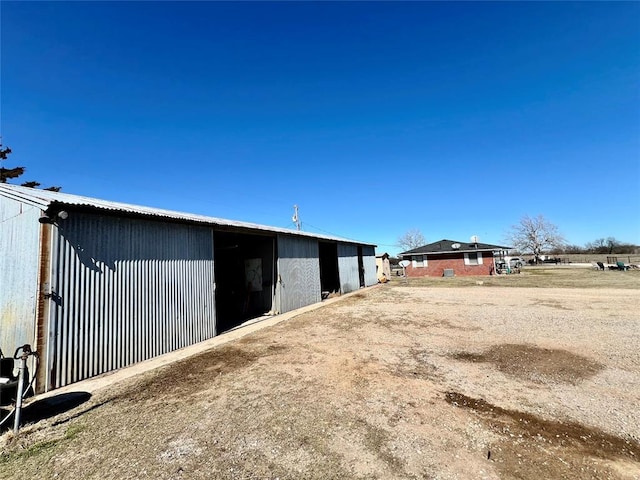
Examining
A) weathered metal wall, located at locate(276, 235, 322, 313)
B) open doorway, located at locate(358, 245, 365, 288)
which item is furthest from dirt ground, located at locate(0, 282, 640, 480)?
open doorway, located at locate(358, 245, 365, 288)

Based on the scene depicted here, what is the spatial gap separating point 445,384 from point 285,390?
105 inches

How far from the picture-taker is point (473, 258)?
2905 centimetres

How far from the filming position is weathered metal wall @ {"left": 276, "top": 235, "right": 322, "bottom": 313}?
12.0m

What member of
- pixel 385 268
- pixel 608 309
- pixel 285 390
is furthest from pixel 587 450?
pixel 385 268

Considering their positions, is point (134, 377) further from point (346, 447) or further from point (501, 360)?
point (501, 360)

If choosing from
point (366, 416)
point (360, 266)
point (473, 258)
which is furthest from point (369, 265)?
point (366, 416)

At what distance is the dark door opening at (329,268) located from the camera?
18172mm

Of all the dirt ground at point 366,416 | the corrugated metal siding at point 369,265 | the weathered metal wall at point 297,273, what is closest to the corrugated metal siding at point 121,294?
the dirt ground at point 366,416

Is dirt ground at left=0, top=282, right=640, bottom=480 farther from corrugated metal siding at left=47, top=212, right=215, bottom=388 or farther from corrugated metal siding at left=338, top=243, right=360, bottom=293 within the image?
corrugated metal siding at left=338, top=243, right=360, bottom=293

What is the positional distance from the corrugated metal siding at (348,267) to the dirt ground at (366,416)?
36.3 feet

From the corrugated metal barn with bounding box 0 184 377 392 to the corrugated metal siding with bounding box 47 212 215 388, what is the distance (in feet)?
0.06

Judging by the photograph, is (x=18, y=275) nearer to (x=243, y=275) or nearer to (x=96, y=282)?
(x=96, y=282)

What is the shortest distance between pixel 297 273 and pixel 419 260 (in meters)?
22.4

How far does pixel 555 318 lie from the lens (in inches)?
355
